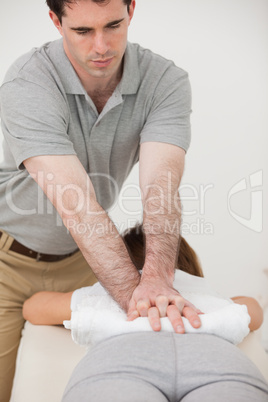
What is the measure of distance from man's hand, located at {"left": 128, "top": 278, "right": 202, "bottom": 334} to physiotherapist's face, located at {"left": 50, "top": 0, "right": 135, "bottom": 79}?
695mm

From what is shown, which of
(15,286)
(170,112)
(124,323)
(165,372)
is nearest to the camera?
(165,372)

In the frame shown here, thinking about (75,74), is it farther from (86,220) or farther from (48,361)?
(48,361)

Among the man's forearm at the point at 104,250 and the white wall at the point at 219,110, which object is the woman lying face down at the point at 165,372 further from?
the white wall at the point at 219,110

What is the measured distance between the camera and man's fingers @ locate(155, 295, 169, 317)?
125 centimetres

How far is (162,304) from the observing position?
1257 millimetres

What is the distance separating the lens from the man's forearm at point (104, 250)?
138cm

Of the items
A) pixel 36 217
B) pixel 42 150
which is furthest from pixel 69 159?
pixel 36 217

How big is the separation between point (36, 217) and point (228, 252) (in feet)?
4.69

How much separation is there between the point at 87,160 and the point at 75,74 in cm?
28

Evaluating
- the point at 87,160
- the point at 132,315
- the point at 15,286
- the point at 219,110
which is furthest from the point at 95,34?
the point at 219,110

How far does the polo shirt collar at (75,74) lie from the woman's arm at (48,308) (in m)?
0.66

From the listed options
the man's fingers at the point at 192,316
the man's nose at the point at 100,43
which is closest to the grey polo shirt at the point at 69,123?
the man's nose at the point at 100,43

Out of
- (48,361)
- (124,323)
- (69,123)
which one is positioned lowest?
(48,361)

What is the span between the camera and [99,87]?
5.78 feet
